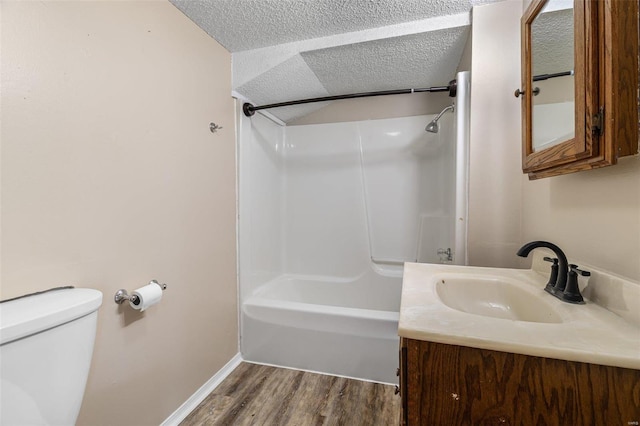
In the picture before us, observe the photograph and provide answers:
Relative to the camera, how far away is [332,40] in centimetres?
156

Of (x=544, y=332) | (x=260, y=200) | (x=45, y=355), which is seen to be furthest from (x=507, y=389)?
(x=260, y=200)

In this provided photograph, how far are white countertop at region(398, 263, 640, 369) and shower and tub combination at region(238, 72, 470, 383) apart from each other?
3.68 feet

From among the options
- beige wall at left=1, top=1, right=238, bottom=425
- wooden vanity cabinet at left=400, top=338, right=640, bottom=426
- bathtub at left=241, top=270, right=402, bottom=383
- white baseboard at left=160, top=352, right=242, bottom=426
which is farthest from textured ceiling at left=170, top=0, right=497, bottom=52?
white baseboard at left=160, top=352, right=242, bottom=426

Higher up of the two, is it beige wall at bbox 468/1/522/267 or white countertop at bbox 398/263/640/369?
beige wall at bbox 468/1/522/267

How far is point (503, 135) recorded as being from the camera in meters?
1.33

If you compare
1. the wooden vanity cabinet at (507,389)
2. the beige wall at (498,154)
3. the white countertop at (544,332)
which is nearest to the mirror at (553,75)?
A: the beige wall at (498,154)

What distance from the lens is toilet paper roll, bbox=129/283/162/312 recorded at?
3.57ft

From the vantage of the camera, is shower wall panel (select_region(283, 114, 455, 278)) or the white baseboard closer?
the white baseboard

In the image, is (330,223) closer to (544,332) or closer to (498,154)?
(498,154)

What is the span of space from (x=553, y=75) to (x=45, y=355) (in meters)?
1.78

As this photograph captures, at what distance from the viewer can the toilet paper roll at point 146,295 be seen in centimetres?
109

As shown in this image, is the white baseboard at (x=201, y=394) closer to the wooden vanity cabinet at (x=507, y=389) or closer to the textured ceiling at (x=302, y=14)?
the wooden vanity cabinet at (x=507, y=389)

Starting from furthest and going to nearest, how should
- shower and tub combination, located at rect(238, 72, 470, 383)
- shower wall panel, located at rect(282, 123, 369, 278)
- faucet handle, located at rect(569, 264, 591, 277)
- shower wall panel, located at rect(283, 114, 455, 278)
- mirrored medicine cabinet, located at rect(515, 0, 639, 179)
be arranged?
shower wall panel, located at rect(282, 123, 369, 278) < shower wall panel, located at rect(283, 114, 455, 278) < shower and tub combination, located at rect(238, 72, 470, 383) < faucet handle, located at rect(569, 264, 591, 277) < mirrored medicine cabinet, located at rect(515, 0, 639, 179)

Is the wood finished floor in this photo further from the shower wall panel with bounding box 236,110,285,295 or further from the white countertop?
the white countertop
